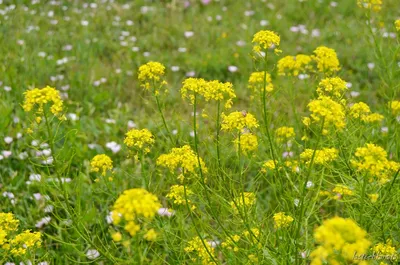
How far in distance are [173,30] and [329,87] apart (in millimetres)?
3225

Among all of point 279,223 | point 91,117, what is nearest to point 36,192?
point 91,117

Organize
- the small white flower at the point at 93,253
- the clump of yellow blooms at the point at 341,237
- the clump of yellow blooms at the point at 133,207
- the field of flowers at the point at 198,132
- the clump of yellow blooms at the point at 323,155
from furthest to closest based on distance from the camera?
the small white flower at the point at 93,253 → the clump of yellow blooms at the point at 323,155 → the field of flowers at the point at 198,132 → the clump of yellow blooms at the point at 133,207 → the clump of yellow blooms at the point at 341,237

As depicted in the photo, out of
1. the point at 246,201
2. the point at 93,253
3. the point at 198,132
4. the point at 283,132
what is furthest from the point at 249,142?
the point at 198,132

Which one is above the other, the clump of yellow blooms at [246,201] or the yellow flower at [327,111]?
the yellow flower at [327,111]

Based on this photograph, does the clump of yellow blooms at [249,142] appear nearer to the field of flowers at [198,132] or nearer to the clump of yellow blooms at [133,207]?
the field of flowers at [198,132]

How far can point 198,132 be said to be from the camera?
10.6ft

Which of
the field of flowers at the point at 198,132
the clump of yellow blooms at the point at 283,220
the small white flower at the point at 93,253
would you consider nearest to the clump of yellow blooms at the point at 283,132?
the field of flowers at the point at 198,132

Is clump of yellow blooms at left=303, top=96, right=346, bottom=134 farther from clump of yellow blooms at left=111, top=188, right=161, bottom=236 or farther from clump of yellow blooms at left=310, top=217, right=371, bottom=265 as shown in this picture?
clump of yellow blooms at left=111, top=188, right=161, bottom=236

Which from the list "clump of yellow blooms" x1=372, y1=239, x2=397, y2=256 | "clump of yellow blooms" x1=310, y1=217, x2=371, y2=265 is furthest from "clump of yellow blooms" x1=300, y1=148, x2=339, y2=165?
"clump of yellow blooms" x1=310, y1=217, x2=371, y2=265

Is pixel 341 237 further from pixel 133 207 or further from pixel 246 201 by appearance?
pixel 246 201

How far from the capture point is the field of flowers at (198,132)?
5.59ft

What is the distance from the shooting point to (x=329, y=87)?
1871 millimetres

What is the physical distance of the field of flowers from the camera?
1704mm

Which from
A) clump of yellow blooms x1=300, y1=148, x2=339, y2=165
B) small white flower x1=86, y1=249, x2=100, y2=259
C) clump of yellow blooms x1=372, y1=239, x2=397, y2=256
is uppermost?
clump of yellow blooms x1=300, y1=148, x2=339, y2=165
